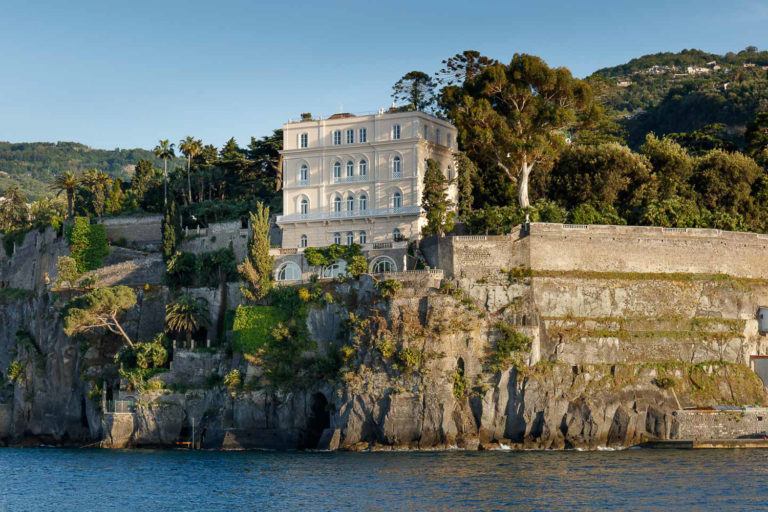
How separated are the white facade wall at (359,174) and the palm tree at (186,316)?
7.26m

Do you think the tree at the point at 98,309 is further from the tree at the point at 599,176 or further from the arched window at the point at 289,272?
the tree at the point at 599,176

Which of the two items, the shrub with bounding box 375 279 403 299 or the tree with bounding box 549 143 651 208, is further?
the tree with bounding box 549 143 651 208

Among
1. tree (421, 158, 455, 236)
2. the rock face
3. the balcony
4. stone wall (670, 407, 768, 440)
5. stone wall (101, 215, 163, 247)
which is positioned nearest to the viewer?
stone wall (670, 407, 768, 440)

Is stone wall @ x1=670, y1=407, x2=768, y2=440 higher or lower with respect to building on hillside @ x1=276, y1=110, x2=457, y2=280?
lower

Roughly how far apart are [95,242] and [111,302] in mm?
10952

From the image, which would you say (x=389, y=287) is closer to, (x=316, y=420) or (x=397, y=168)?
(x=316, y=420)

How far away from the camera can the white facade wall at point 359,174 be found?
6962cm

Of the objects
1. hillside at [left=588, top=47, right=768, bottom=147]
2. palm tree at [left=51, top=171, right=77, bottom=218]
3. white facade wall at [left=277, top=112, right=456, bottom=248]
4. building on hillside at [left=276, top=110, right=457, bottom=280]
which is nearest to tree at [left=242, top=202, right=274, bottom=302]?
building on hillside at [left=276, top=110, right=457, bottom=280]

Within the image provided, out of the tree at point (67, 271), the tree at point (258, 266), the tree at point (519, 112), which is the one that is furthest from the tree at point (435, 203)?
the tree at point (67, 271)

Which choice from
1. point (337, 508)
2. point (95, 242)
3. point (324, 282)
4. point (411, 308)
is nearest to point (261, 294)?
point (324, 282)

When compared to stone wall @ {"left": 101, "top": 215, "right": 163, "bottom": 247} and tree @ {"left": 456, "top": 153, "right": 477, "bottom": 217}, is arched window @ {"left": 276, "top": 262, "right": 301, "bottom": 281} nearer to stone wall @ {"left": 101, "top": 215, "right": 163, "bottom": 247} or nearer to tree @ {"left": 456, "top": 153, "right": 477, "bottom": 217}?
tree @ {"left": 456, "top": 153, "right": 477, "bottom": 217}

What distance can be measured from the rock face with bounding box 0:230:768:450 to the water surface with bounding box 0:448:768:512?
229 cm

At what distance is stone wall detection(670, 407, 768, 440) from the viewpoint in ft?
195

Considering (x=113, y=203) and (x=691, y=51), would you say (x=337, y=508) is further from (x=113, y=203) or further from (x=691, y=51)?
(x=691, y=51)
